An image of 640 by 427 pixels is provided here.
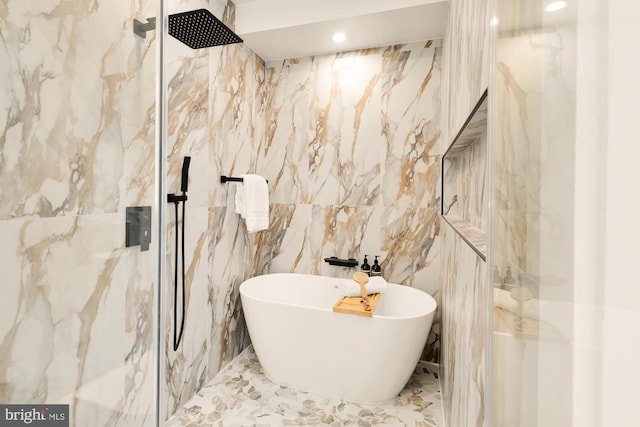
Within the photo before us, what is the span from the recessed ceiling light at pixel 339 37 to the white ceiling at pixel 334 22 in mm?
30

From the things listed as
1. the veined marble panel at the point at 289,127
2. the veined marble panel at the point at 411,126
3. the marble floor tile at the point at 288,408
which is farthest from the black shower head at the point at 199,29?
the marble floor tile at the point at 288,408

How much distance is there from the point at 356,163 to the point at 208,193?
1.17 meters

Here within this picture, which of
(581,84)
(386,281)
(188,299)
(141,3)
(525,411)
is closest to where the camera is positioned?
(581,84)

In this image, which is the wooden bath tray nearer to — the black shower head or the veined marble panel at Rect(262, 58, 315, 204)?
the veined marble panel at Rect(262, 58, 315, 204)

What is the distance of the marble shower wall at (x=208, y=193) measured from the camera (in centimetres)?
183

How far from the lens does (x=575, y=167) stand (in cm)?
24

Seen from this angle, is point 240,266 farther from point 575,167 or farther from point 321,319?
point 575,167

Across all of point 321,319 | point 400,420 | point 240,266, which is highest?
point 240,266

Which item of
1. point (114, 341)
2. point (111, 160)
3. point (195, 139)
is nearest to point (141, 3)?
point (111, 160)

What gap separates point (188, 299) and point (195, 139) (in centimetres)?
97

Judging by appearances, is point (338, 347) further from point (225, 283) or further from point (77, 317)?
point (77, 317)

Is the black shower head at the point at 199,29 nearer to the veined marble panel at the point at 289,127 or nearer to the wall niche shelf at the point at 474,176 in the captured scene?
the veined marble panel at the point at 289,127

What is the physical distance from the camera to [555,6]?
0.28 meters

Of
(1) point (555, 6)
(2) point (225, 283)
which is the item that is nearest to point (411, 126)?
(2) point (225, 283)
